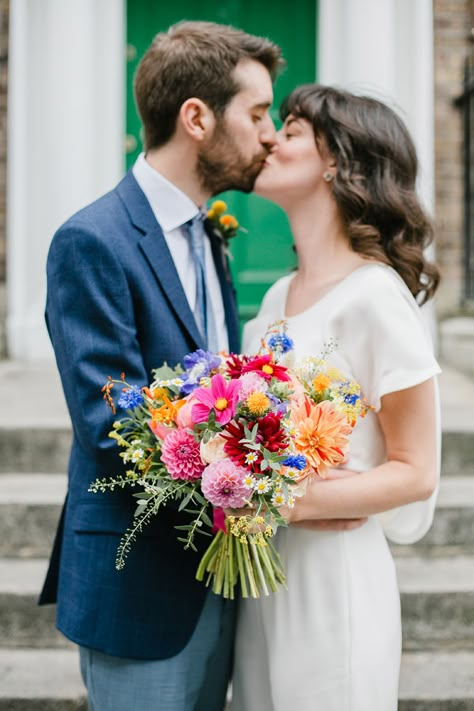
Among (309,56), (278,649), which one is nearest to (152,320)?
(278,649)

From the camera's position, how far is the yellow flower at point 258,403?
1.32 m

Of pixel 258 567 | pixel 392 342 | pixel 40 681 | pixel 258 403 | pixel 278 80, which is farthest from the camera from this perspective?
pixel 278 80

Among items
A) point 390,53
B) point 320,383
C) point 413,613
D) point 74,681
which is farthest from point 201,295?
point 390,53

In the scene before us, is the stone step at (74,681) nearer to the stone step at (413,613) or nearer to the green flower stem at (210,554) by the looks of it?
the stone step at (413,613)

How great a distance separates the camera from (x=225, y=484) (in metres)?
1.33

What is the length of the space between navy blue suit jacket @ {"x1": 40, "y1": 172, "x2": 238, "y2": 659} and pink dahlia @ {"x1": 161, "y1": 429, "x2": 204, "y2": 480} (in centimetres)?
20

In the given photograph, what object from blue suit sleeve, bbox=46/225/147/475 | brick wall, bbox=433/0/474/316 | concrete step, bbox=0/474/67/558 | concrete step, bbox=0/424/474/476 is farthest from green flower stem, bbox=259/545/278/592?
brick wall, bbox=433/0/474/316

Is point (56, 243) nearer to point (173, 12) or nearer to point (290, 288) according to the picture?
point (290, 288)

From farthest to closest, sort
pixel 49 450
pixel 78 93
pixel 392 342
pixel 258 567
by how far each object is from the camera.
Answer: pixel 78 93 < pixel 49 450 < pixel 392 342 < pixel 258 567

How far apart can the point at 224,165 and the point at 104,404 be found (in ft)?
2.62

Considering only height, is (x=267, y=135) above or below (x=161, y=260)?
above

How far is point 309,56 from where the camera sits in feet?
17.0

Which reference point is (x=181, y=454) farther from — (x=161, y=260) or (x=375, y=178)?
(x=375, y=178)

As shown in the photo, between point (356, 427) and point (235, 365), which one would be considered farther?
point (356, 427)
